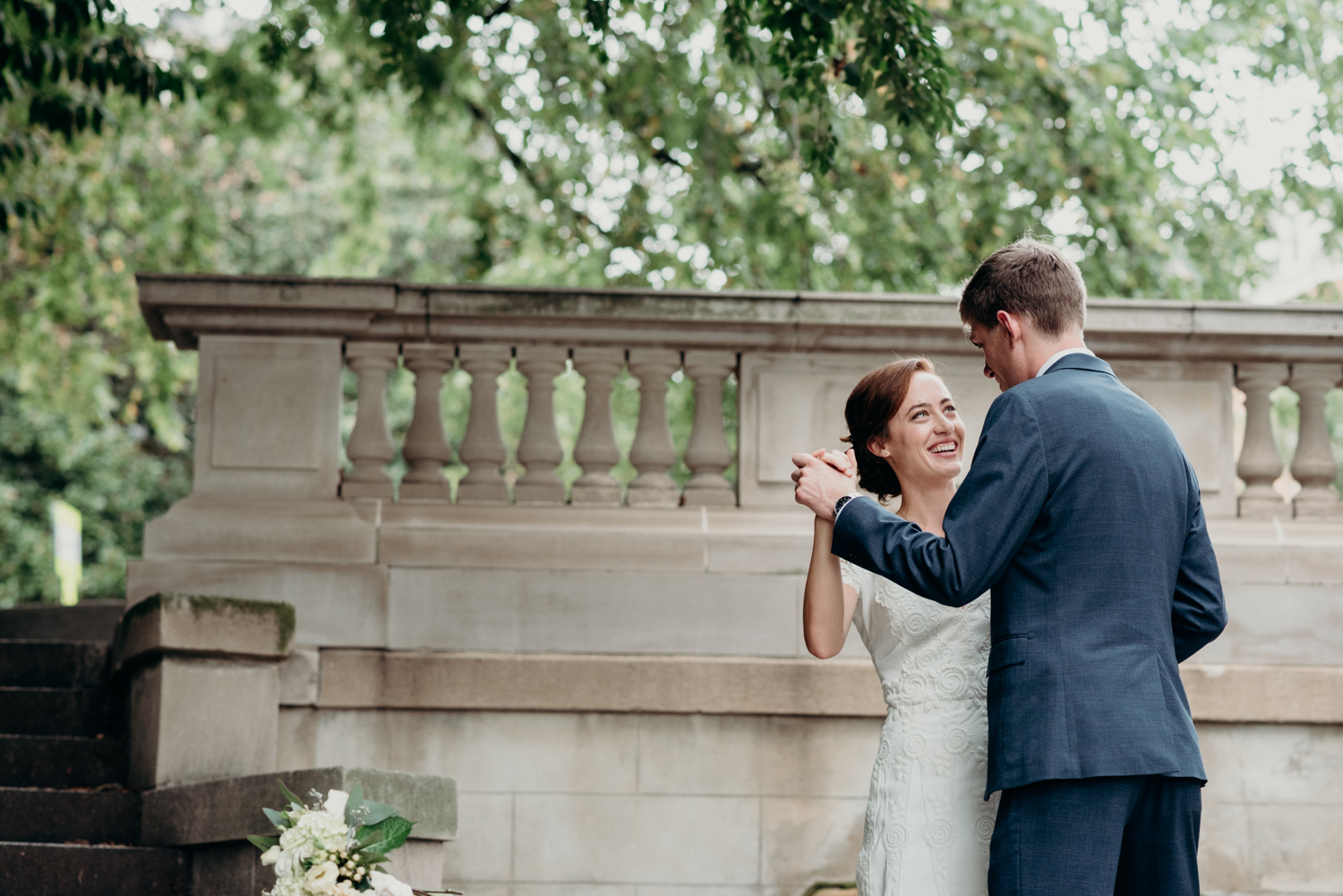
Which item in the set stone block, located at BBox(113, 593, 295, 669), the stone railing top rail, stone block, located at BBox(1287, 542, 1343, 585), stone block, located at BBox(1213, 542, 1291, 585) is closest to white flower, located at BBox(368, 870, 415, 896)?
stone block, located at BBox(113, 593, 295, 669)

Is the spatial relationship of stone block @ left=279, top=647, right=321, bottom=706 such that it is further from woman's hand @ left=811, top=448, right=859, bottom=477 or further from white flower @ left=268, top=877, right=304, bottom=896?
woman's hand @ left=811, top=448, right=859, bottom=477

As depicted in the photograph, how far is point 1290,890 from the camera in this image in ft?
16.5

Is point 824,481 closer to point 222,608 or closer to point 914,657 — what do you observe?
point 914,657

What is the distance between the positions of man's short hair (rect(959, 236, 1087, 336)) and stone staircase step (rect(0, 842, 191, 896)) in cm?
343

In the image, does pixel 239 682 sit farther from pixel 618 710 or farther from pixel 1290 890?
pixel 1290 890

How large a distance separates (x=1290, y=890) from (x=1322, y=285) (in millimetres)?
5153

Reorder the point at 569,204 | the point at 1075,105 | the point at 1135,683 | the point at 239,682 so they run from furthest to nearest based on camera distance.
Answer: the point at 569,204 < the point at 1075,105 < the point at 239,682 < the point at 1135,683

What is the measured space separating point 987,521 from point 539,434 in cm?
316

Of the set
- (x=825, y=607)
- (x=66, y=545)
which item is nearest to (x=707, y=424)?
(x=825, y=607)

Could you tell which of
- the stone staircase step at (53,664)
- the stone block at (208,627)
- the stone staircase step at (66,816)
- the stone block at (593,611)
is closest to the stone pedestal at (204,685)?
the stone block at (208,627)

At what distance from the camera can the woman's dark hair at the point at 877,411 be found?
3.15 meters

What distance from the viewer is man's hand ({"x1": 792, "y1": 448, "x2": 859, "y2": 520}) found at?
9.02 feet

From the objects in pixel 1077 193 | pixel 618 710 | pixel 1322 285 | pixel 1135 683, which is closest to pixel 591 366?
pixel 618 710

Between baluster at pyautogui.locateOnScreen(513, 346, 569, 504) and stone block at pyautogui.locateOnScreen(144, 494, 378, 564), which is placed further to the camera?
baluster at pyautogui.locateOnScreen(513, 346, 569, 504)
